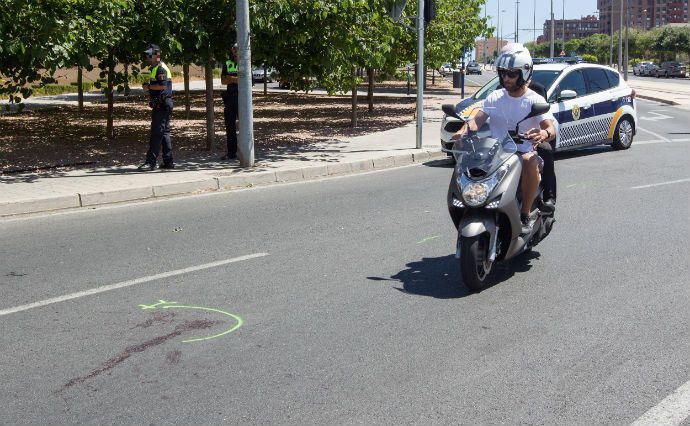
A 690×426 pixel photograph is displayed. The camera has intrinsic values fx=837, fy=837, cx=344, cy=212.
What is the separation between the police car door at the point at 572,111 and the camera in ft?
47.6

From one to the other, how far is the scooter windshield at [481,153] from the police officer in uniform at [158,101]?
7.76 meters

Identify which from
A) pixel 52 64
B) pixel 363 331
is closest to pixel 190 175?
pixel 52 64

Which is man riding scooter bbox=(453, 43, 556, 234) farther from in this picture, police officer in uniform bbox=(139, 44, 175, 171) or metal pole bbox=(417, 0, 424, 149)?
metal pole bbox=(417, 0, 424, 149)

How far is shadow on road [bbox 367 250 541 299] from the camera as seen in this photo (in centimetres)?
637

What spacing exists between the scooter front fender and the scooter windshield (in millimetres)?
290

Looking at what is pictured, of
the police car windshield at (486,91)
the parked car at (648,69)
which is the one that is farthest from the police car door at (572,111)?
the parked car at (648,69)

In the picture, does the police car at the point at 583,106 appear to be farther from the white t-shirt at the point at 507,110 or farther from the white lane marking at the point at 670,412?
the white lane marking at the point at 670,412

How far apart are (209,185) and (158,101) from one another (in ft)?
6.65

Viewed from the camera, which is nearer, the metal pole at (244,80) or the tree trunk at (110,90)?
the metal pole at (244,80)

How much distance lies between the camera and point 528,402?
4.27m

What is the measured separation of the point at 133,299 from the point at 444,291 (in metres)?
2.32

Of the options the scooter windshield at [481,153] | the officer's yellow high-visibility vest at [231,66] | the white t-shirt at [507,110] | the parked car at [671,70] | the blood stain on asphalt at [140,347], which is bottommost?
the blood stain on asphalt at [140,347]

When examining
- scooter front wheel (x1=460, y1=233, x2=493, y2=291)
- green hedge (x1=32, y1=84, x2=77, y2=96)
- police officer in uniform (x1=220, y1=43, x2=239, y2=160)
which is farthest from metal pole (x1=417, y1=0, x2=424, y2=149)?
green hedge (x1=32, y1=84, x2=77, y2=96)

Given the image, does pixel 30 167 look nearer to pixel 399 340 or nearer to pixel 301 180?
pixel 301 180
